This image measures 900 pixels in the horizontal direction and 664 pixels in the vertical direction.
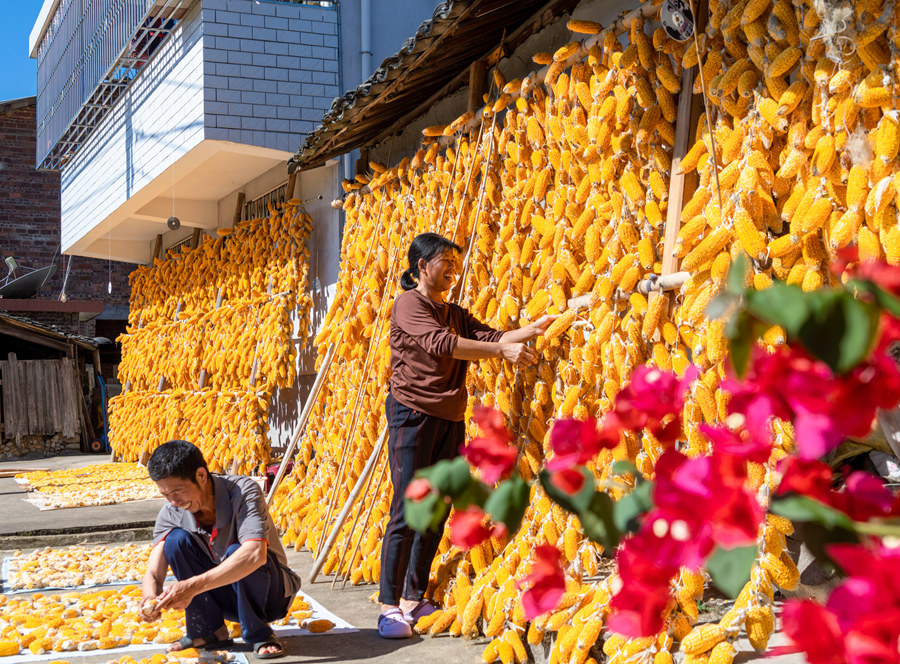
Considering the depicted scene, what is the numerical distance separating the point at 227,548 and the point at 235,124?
5092 millimetres

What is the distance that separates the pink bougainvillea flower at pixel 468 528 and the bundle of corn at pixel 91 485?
7.83 m

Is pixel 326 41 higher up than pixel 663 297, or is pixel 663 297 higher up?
pixel 326 41

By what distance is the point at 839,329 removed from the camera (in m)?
0.54

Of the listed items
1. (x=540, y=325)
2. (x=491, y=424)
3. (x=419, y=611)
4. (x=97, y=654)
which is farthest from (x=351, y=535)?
(x=491, y=424)

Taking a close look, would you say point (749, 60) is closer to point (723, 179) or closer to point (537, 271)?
point (723, 179)

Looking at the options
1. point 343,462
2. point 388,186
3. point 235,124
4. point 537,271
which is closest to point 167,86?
point 235,124

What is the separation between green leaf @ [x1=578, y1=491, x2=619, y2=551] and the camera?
70cm

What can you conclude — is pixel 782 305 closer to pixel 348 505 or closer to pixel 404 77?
pixel 348 505

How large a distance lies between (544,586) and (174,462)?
2756mm

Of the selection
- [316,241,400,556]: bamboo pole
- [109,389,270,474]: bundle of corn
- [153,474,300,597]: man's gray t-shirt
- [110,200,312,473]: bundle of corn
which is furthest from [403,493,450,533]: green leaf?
[109,389,270,474]: bundle of corn

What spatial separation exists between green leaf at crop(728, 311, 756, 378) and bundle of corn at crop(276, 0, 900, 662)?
1808 mm

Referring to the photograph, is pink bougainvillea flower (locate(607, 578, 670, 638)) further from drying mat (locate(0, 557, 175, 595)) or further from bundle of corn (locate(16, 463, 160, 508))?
bundle of corn (locate(16, 463, 160, 508))

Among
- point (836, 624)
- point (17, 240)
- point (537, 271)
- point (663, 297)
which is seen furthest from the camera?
point (17, 240)

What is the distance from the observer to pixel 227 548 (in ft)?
11.6
